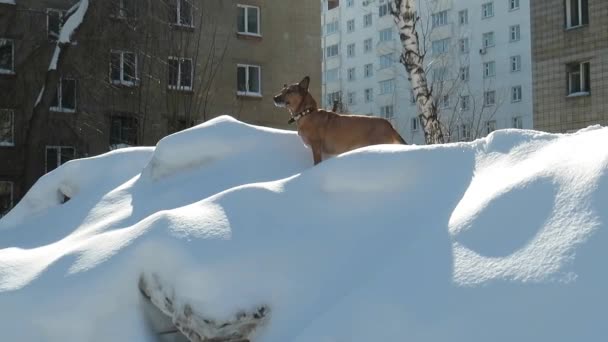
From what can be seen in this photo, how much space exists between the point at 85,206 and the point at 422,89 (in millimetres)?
5527

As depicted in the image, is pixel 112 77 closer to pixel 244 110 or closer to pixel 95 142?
pixel 95 142

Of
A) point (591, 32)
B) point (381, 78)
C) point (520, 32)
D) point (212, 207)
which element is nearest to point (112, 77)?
point (591, 32)

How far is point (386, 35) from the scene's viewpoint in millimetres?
55906

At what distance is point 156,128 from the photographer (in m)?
21.0

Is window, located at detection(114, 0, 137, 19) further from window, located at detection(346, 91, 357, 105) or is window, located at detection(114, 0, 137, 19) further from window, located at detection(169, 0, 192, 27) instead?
window, located at detection(346, 91, 357, 105)

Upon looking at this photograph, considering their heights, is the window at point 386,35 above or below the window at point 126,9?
above

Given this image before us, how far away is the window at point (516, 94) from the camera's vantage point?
43875 millimetres

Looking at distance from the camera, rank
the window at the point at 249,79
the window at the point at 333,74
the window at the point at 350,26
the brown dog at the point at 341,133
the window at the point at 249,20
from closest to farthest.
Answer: the brown dog at the point at 341,133
the window at the point at 249,79
the window at the point at 249,20
the window at the point at 350,26
the window at the point at 333,74

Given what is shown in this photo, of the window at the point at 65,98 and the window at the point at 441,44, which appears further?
the window at the point at 441,44

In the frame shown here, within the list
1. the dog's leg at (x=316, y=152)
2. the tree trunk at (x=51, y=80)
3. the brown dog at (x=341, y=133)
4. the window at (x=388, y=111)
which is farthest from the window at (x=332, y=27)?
the dog's leg at (x=316, y=152)

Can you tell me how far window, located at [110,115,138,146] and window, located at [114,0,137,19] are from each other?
376 centimetres

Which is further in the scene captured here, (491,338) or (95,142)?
(95,142)

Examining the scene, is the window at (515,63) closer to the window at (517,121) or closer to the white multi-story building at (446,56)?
the white multi-story building at (446,56)

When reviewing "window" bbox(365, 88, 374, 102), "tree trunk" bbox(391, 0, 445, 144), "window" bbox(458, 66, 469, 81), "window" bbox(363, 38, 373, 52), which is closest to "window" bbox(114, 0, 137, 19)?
"window" bbox(458, 66, 469, 81)
